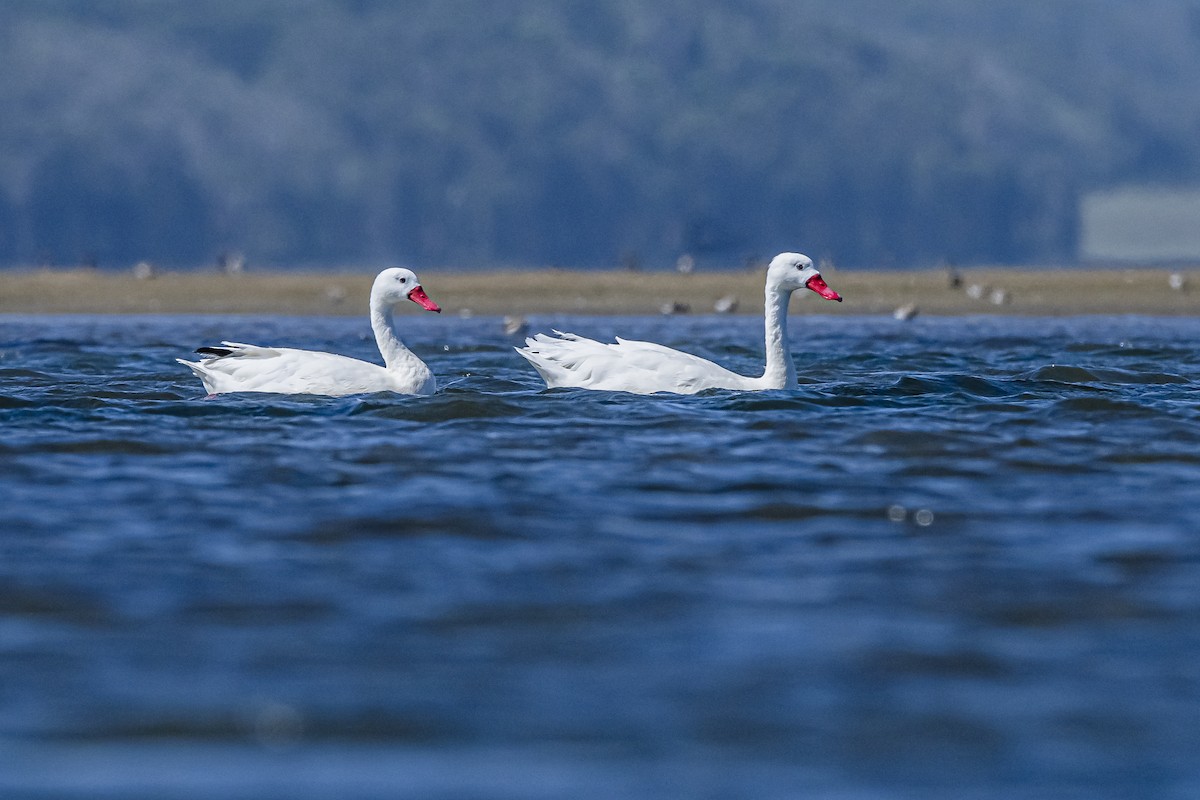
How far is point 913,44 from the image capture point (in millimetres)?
199500

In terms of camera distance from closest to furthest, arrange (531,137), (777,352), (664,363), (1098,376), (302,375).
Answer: (302,375) → (664,363) → (777,352) → (1098,376) → (531,137)

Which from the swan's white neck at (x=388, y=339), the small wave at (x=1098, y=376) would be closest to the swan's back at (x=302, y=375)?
the swan's white neck at (x=388, y=339)

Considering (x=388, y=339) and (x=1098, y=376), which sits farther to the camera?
(x=1098, y=376)

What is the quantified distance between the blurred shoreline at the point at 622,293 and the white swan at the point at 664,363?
17647 mm

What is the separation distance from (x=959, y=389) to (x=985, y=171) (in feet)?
564

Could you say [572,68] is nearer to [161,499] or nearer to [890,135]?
[890,135]

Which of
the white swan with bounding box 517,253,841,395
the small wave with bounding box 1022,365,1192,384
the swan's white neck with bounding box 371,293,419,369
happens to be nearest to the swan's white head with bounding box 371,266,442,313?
the swan's white neck with bounding box 371,293,419,369

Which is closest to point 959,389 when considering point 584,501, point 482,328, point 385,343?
point 385,343

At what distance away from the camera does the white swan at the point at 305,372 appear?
50.2 feet

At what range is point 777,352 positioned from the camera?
15.8m

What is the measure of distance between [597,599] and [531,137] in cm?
15648

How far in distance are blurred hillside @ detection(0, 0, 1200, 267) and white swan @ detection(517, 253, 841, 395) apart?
97.3 m

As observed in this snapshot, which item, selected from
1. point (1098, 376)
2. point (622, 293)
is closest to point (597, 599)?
point (1098, 376)

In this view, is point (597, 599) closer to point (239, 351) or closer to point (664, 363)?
point (664, 363)
